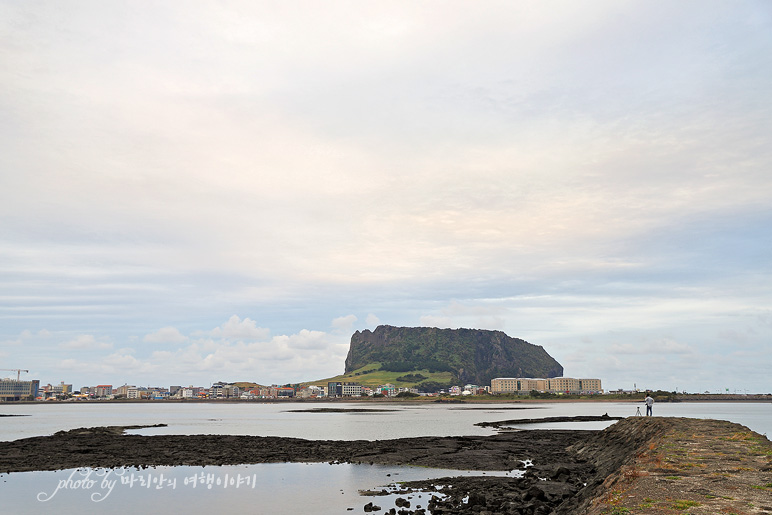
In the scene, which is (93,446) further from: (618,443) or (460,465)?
(618,443)

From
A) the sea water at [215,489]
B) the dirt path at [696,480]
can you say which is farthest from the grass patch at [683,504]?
the sea water at [215,489]

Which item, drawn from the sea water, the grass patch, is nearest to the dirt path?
the grass patch

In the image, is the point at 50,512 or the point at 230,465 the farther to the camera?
the point at 230,465

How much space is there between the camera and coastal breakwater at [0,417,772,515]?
20656mm

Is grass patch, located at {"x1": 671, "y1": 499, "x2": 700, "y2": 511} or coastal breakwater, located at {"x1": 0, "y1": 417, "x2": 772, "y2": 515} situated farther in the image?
coastal breakwater, located at {"x1": 0, "y1": 417, "x2": 772, "y2": 515}

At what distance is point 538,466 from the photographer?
4594cm

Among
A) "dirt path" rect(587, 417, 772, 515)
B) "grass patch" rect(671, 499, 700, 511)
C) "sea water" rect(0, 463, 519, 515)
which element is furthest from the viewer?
"sea water" rect(0, 463, 519, 515)

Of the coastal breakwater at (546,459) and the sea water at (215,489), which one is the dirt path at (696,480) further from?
the sea water at (215,489)

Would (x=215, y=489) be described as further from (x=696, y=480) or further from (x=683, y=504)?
(x=683, y=504)

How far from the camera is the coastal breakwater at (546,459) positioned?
20.7 metres

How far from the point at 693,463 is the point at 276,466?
3483 cm

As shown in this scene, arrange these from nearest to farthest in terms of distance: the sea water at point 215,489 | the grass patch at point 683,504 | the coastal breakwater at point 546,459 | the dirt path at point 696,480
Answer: the grass patch at point 683,504
the dirt path at point 696,480
the coastal breakwater at point 546,459
the sea water at point 215,489

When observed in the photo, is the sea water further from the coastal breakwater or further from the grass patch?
the grass patch

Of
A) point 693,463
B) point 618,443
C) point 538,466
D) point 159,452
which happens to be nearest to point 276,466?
point 159,452
